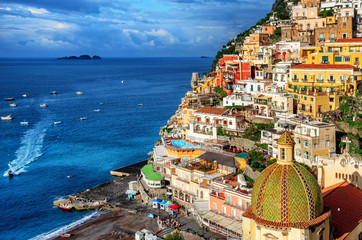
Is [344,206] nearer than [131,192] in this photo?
Yes

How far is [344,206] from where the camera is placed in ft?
82.2

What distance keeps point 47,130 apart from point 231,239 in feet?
206

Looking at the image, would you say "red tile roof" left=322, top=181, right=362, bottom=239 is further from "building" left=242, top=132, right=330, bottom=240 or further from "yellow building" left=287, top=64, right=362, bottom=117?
"yellow building" left=287, top=64, right=362, bottom=117

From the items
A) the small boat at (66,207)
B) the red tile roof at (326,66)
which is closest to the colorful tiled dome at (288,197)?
the red tile roof at (326,66)

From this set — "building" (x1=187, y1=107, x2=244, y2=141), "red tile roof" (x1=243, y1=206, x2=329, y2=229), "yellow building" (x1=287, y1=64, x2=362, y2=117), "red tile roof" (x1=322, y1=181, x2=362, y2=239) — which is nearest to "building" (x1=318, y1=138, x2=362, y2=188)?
"red tile roof" (x1=322, y1=181, x2=362, y2=239)

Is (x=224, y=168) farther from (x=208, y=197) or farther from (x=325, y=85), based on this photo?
(x=325, y=85)

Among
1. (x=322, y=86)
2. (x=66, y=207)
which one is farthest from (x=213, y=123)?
(x=66, y=207)

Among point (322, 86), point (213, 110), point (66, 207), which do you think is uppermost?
point (322, 86)

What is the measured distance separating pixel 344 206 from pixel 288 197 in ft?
21.0

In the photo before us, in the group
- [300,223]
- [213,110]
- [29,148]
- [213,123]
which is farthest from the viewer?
[29,148]

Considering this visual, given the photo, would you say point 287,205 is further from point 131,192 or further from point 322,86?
point 131,192

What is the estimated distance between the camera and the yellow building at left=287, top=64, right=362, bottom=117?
1681 inches

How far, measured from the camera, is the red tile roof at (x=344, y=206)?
23.2 metres

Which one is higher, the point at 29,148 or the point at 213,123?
the point at 213,123
